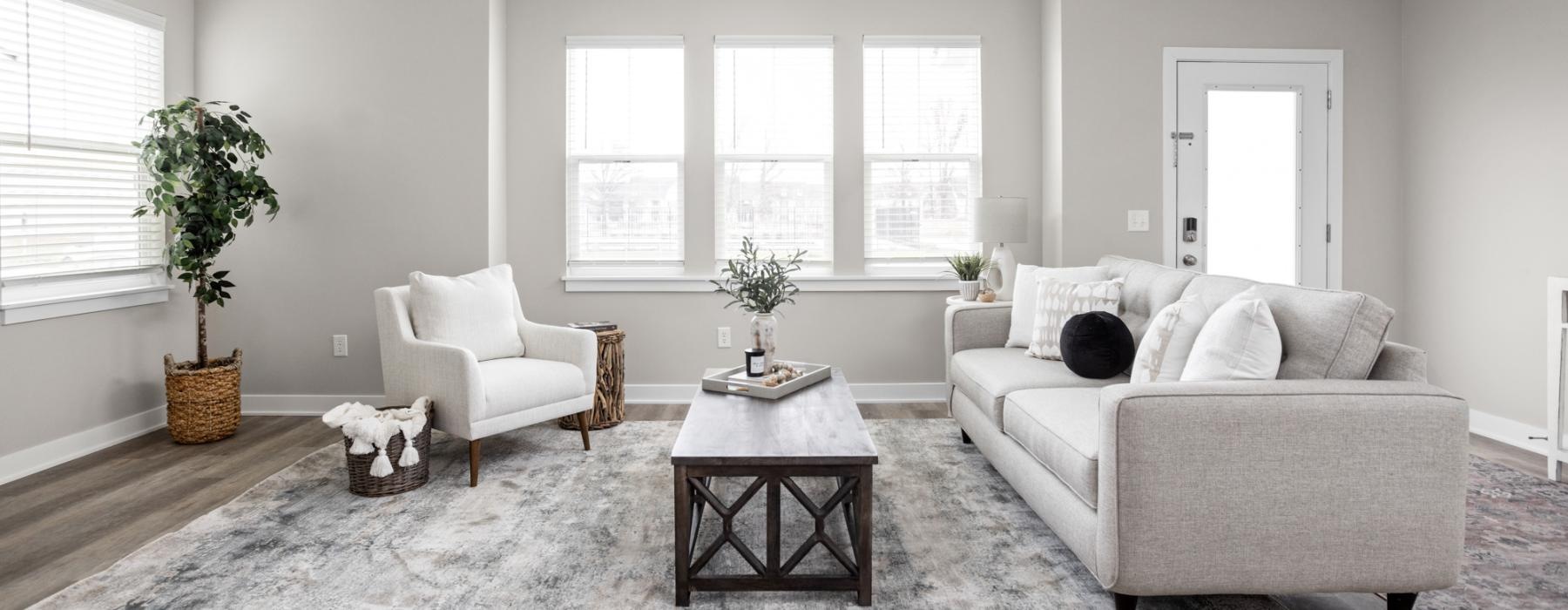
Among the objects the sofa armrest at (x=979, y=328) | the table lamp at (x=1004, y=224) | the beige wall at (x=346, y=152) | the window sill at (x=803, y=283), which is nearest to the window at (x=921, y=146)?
the window sill at (x=803, y=283)

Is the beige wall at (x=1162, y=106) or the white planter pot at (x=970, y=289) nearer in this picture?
the white planter pot at (x=970, y=289)

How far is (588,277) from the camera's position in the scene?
178 inches

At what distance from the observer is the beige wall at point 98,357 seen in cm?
321

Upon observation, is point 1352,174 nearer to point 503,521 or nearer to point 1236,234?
point 1236,234

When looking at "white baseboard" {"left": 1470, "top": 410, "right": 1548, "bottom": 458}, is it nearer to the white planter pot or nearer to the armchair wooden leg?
the white planter pot

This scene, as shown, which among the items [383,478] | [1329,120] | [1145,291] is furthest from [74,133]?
[1329,120]

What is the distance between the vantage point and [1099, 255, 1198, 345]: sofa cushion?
9.50 feet

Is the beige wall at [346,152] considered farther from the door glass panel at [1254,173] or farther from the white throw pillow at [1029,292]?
the door glass panel at [1254,173]

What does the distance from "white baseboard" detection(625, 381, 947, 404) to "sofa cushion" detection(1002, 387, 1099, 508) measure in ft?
5.93

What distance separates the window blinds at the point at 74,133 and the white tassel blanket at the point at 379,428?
5.10 ft

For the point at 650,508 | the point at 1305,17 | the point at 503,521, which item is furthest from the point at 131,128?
the point at 1305,17

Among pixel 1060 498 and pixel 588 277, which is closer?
pixel 1060 498

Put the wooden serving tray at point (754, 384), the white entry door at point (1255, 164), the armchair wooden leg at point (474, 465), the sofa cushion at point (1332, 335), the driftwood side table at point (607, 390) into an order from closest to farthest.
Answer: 1. the sofa cushion at point (1332, 335)
2. the wooden serving tray at point (754, 384)
3. the armchair wooden leg at point (474, 465)
4. the driftwood side table at point (607, 390)
5. the white entry door at point (1255, 164)

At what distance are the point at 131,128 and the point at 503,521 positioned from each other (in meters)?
2.89
